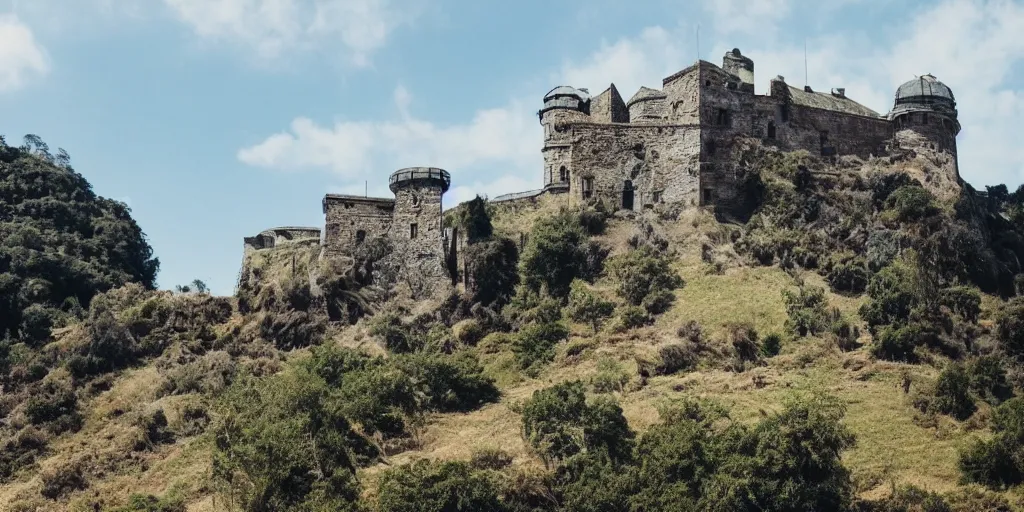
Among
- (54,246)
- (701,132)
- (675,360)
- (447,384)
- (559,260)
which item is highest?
(701,132)

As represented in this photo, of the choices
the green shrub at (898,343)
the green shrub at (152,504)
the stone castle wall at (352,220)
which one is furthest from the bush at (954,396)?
the green shrub at (152,504)

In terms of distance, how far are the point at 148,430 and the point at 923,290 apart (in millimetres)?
38119

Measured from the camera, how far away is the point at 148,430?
67.6 metres

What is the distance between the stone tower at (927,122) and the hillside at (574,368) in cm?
342

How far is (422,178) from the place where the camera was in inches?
3066

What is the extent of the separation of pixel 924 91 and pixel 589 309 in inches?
1018

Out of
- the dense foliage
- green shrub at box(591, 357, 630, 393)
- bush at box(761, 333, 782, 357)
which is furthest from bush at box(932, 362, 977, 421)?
the dense foliage

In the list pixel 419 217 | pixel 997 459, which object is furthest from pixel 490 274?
pixel 997 459

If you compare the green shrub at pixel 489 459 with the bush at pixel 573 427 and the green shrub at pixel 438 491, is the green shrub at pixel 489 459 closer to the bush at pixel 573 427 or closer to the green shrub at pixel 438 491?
the bush at pixel 573 427

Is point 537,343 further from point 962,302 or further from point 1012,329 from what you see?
point 1012,329

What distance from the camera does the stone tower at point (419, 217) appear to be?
7694cm

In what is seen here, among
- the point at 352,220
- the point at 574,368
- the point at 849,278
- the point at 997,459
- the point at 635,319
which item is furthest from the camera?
the point at 352,220

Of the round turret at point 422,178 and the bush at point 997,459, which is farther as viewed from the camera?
the round turret at point 422,178

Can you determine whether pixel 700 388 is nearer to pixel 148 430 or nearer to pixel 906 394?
pixel 906 394
